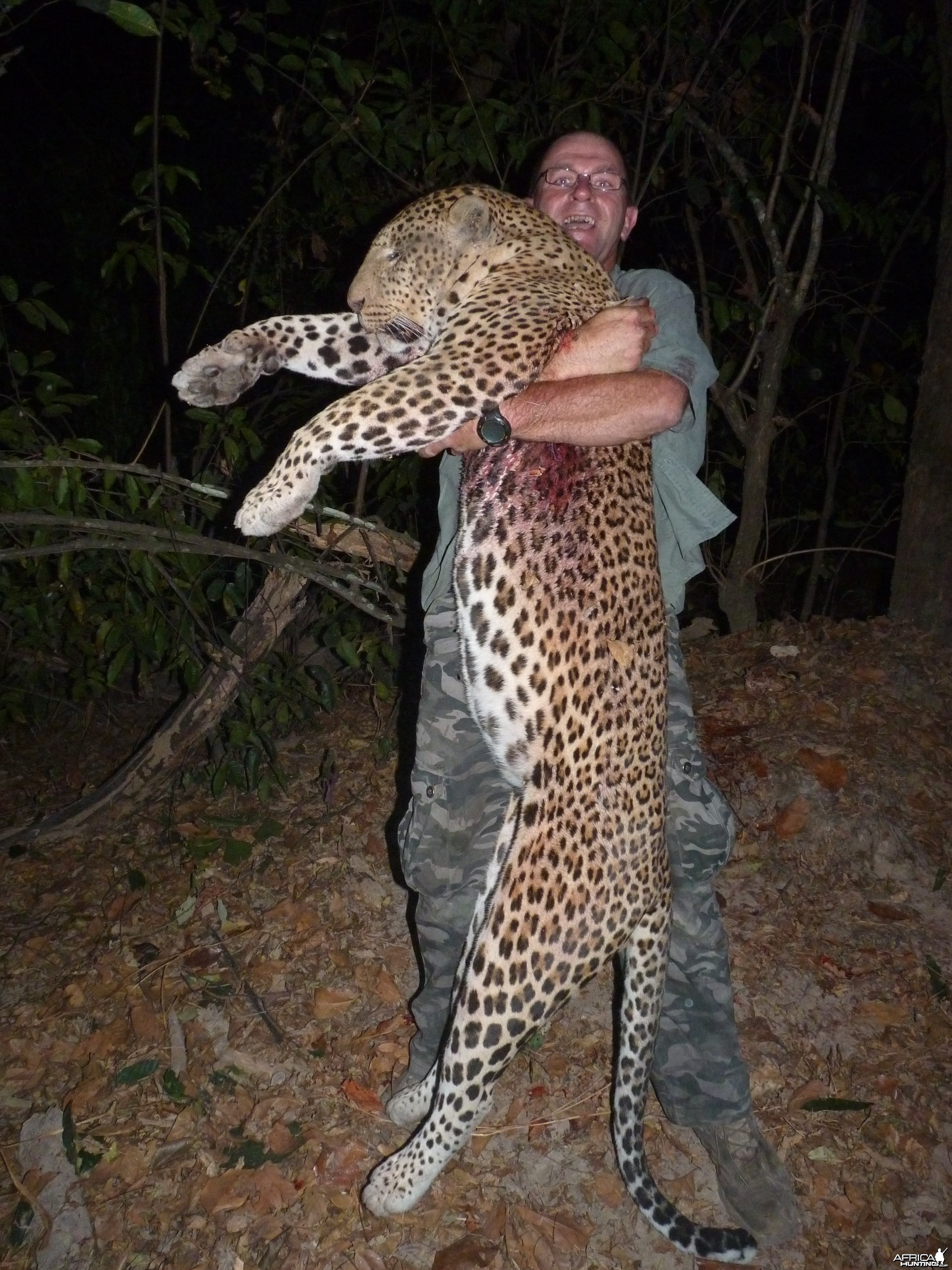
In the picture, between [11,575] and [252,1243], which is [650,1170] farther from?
[11,575]

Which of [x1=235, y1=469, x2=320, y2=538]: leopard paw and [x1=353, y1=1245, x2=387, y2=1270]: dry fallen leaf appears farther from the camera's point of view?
[x1=353, y1=1245, x2=387, y2=1270]: dry fallen leaf

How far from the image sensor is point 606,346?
2637 mm

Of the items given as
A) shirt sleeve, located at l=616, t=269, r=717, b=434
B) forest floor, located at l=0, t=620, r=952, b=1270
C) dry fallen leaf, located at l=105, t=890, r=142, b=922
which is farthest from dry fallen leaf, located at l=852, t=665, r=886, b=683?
dry fallen leaf, located at l=105, t=890, r=142, b=922

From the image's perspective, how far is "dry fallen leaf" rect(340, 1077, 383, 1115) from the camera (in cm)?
345

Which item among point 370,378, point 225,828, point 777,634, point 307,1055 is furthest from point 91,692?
point 777,634

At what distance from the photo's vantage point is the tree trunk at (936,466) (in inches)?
208

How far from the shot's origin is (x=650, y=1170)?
10.6 feet

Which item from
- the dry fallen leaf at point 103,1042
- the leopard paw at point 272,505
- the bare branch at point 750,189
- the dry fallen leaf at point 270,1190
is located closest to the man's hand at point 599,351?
the leopard paw at point 272,505

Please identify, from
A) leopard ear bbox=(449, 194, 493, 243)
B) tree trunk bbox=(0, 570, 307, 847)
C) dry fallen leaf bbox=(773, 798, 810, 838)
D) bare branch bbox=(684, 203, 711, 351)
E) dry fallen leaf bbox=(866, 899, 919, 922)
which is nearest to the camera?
leopard ear bbox=(449, 194, 493, 243)

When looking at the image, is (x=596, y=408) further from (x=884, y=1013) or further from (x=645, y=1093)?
(x=884, y=1013)

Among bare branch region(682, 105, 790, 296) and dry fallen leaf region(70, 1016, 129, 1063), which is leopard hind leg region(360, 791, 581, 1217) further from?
bare branch region(682, 105, 790, 296)

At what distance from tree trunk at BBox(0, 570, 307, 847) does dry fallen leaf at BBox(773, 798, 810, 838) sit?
2.73 meters

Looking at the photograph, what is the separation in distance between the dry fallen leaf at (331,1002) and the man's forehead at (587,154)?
353 centimetres

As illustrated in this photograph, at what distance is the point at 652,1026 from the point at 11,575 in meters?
4.23
